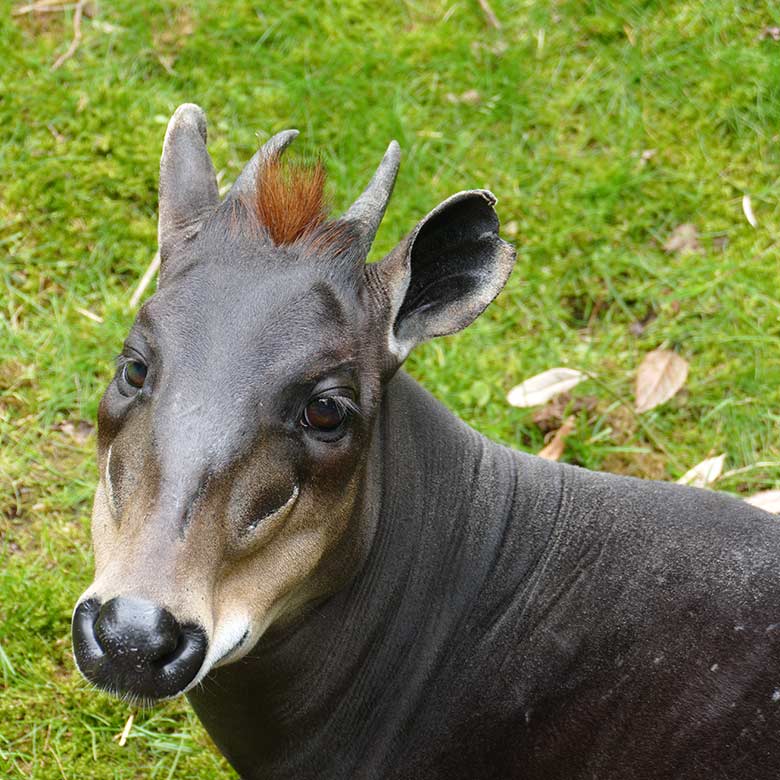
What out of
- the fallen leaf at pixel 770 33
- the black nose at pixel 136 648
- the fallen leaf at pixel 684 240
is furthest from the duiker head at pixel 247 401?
the fallen leaf at pixel 770 33

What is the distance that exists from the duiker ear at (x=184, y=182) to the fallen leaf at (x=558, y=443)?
3.24m

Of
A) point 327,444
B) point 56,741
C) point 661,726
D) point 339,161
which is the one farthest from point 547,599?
point 339,161

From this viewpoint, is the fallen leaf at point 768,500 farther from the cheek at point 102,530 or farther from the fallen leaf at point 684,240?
the cheek at point 102,530

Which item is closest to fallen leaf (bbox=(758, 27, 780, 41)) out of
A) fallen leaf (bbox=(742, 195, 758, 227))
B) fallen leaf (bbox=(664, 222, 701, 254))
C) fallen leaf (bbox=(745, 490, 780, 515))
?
fallen leaf (bbox=(742, 195, 758, 227))

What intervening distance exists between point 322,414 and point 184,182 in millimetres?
1281

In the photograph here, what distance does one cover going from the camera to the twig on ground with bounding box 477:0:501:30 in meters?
9.88

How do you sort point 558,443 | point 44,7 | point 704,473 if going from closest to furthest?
point 704,473 → point 558,443 → point 44,7

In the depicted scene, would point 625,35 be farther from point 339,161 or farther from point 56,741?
point 56,741

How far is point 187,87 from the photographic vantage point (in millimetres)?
9625

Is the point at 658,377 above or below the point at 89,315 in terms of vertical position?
below

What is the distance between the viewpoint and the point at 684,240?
9.09 metres

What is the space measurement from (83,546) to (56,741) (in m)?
1.22

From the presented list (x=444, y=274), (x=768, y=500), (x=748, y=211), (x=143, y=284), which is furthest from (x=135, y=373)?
(x=748, y=211)

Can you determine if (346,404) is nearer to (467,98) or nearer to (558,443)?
(558,443)
